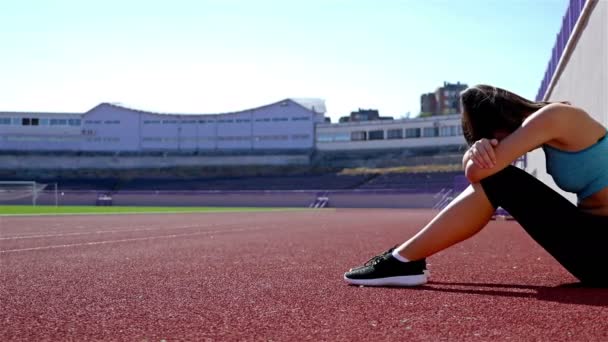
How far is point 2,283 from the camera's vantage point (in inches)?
173

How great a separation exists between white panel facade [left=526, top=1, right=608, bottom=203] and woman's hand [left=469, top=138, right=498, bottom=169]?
170 inches

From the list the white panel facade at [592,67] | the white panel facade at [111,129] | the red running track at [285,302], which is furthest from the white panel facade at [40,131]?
the red running track at [285,302]

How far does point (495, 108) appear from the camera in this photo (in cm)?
312

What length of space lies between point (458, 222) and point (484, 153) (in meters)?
0.58

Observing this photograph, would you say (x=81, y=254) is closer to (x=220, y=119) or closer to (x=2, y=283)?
(x=2, y=283)

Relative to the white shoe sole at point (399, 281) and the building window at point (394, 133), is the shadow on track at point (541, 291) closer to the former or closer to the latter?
the white shoe sole at point (399, 281)

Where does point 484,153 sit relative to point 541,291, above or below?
above

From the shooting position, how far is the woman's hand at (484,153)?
9.93 feet

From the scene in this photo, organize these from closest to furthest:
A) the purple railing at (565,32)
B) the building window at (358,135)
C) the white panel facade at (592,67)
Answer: the white panel facade at (592,67) → the purple railing at (565,32) → the building window at (358,135)

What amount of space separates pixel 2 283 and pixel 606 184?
12.4 ft

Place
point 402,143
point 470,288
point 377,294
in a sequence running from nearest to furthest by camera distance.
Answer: point 377,294, point 470,288, point 402,143

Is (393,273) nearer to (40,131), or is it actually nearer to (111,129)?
(111,129)

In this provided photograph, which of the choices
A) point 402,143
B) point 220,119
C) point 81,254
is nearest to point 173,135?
point 220,119

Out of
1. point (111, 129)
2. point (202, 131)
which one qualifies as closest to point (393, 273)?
point (202, 131)
